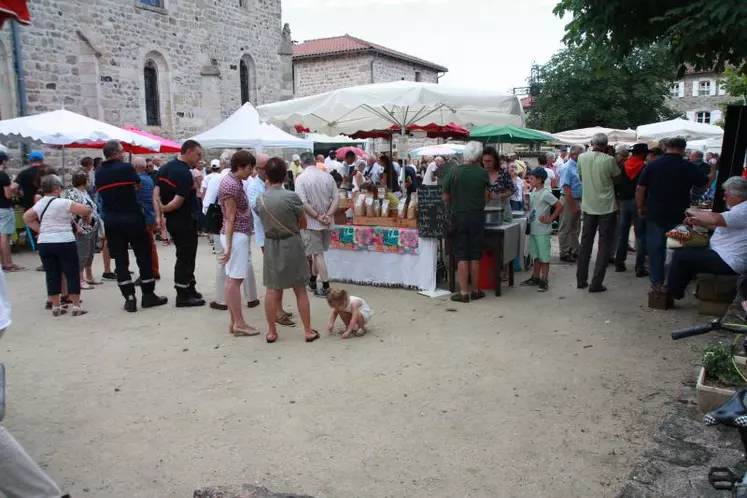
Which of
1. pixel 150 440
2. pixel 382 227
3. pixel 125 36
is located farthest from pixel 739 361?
pixel 125 36

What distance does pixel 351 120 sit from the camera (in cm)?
1014

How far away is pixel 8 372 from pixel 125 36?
13.8 meters

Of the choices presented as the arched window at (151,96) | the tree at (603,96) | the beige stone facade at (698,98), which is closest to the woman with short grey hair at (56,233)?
the arched window at (151,96)

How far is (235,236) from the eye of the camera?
5.82m

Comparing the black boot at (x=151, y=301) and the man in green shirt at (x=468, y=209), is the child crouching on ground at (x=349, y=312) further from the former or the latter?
the black boot at (x=151, y=301)

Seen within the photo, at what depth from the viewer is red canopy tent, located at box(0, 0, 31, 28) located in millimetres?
2412

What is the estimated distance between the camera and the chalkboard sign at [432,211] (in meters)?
7.02

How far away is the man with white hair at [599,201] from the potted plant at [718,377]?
11.6 feet

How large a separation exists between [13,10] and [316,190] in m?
4.60

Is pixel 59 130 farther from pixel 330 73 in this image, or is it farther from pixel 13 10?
pixel 330 73

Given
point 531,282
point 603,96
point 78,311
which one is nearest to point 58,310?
point 78,311

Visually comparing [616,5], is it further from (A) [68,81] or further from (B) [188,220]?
(A) [68,81]

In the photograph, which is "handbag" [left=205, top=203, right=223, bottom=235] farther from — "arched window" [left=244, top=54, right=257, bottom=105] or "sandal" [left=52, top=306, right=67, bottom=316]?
"arched window" [left=244, top=54, right=257, bottom=105]

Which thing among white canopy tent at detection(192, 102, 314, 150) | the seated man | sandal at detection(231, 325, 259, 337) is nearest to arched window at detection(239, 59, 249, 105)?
white canopy tent at detection(192, 102, 314, 150)
